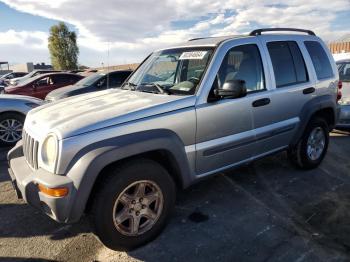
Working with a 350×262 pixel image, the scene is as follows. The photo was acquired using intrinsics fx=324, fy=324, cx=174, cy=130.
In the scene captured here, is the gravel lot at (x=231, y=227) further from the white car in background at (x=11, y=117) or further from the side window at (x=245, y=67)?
the white car in background at (x=11, y=117)

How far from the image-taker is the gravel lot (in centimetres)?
296

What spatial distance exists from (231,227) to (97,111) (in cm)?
181

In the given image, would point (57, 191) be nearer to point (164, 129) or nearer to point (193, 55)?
point (164, 129)

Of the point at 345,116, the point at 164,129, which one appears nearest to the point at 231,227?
Result: the point at 164,129

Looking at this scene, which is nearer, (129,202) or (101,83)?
(129,202)

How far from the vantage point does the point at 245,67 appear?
149 inches

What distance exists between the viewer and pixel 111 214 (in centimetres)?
278

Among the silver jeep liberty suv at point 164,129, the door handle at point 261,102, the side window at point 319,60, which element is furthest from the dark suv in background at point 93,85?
the door handle at point 261,102

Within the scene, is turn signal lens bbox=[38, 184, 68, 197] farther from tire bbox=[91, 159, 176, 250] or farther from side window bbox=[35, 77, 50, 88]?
side window bbox=[35, 77, 50, 88]

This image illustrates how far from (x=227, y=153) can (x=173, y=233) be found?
103 cm

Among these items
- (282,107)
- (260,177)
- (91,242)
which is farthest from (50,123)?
(260,177)

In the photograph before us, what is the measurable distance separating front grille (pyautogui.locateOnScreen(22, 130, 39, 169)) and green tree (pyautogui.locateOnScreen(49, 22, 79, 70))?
40903 millimetres

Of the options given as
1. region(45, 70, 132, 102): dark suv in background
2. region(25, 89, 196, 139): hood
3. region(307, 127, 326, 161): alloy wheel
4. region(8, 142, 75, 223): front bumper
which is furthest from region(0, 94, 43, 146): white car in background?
region(307, 127, 326, 161): alloy wheel

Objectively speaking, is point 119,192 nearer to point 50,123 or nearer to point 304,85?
point 50,123
